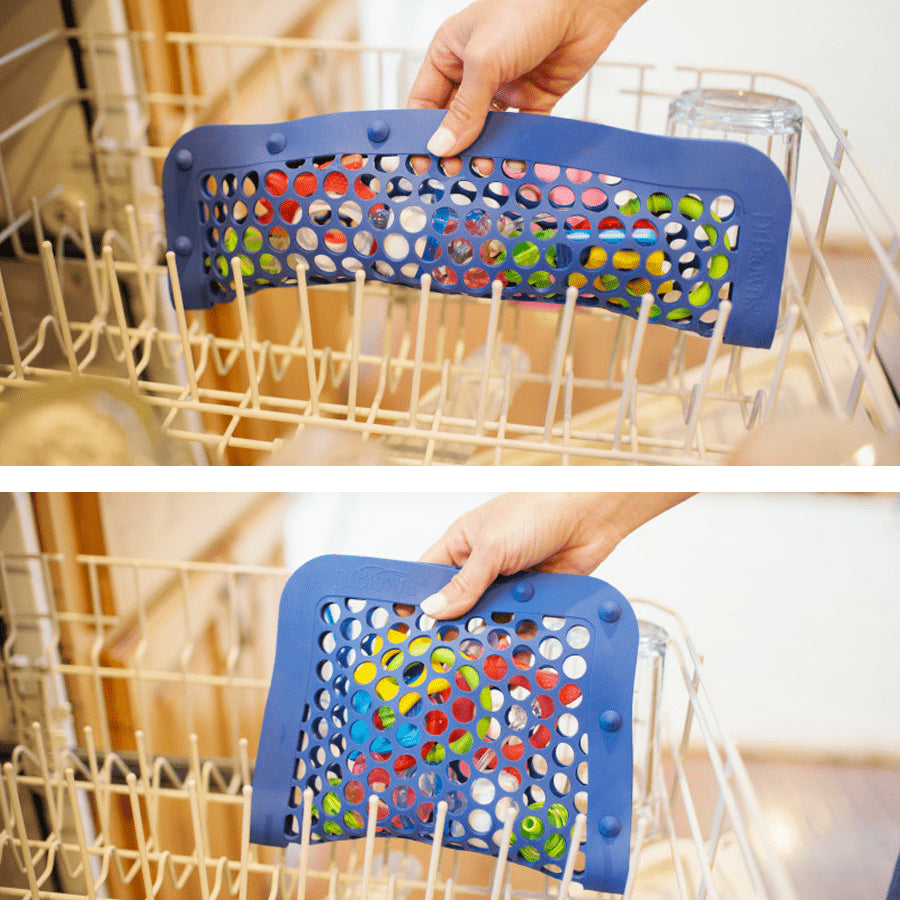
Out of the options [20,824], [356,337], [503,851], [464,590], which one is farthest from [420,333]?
[20,824]

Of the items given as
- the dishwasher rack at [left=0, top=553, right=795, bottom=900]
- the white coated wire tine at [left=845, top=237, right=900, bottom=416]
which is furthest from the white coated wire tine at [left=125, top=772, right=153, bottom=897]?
the white coated wire tine at [left=845, top=237, right=900, bottom=416]

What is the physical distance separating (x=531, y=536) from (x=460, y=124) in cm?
25

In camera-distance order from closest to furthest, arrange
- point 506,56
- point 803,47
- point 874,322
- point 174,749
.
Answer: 1. point 874,322
2. point 506,56
3. point 803,47
4. point 174,749

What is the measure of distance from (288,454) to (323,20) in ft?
2.00

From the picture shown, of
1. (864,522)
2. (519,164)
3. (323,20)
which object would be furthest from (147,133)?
(864,522)

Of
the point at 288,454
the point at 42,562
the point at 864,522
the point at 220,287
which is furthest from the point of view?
the point at 864,522

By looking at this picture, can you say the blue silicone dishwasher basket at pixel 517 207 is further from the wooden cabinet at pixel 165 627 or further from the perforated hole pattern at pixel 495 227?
the wooden cabinet at pixel 165 627

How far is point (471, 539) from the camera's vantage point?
619mm

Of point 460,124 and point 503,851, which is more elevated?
point 460,124

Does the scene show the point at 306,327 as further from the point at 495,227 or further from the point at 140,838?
the point at 140,838

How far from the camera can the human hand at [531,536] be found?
528mm

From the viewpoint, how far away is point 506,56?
56 cm

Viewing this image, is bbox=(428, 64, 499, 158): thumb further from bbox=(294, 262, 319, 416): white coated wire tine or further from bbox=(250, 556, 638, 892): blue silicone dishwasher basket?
bbox=(250, 556, 638, 892): blue silicone dishwasher basket

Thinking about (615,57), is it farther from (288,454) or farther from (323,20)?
(288,454)
